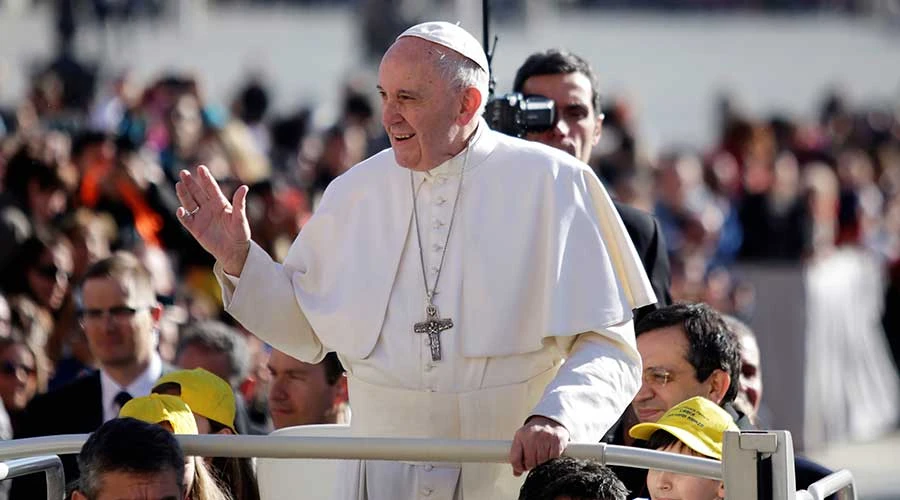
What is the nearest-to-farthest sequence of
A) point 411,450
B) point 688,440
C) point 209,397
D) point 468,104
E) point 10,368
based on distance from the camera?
1. point 411,450
2. point 688,440
3. point 468,104
4. point 209,397
5. point 10,368

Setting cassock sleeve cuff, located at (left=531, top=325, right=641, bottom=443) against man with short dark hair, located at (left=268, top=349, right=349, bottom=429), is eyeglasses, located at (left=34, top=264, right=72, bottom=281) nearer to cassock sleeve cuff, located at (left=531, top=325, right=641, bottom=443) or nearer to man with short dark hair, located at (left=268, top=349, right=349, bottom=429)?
man with short dark hair, located at (left=268, top=349, right=349, bottom=429)

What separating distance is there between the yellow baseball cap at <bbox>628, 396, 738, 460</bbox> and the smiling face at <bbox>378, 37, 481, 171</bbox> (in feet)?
2.71

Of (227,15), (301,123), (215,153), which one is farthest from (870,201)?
(227,15)

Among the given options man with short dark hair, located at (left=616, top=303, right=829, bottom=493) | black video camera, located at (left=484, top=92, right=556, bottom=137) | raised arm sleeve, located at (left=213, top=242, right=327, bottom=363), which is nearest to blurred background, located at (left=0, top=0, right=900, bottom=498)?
black video camera, located at (left=484, top=92, right=556, bottom=137)

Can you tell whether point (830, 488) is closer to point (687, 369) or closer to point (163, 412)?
point (687, 369)

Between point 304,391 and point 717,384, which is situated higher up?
point 717,384

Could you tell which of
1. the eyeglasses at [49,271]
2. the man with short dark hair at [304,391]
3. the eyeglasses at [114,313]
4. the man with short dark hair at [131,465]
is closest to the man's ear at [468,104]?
the man with short dark hair at [131,465]

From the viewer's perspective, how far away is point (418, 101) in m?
4.70

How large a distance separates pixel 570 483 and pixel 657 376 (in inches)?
48.0

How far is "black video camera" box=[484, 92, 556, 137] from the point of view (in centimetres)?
592

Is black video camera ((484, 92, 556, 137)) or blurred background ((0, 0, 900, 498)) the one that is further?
blurred background ((0, 0, 900, 498))

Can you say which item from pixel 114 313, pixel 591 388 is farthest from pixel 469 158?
pixel 114 313

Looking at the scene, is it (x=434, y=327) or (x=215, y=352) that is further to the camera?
(x=215, y=352)

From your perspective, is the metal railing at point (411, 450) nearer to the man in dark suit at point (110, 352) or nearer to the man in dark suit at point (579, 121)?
the man in dark suit at point (579, 121)
